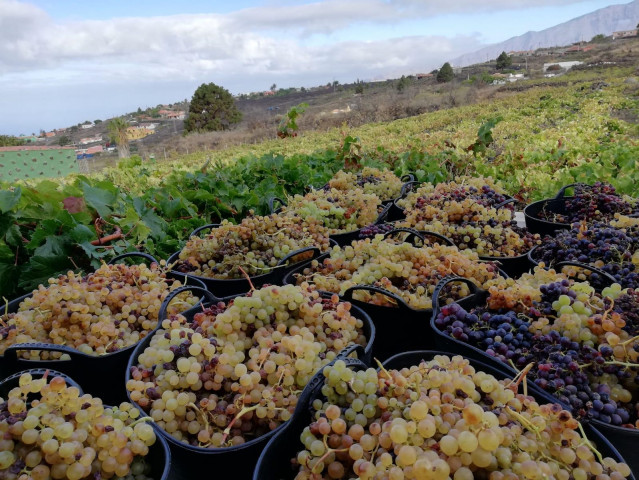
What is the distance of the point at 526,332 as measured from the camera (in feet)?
4.60

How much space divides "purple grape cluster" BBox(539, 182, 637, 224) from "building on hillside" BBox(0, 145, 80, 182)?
22.5m

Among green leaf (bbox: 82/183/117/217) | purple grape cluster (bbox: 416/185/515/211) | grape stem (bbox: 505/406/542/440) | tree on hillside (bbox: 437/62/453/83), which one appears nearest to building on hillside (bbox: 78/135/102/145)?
tree on hillside (bbox: 437/62/453/83)

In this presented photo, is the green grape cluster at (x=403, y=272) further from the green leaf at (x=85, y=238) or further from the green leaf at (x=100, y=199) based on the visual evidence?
the green leaf at (x=100, y=199)

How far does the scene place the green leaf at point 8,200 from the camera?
2236mm

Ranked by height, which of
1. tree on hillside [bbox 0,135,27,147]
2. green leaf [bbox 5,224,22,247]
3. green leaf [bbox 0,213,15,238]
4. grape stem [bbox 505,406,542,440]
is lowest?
grape stem [bbox 505,406,542,440]

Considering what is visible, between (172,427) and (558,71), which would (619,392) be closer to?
(172,427)

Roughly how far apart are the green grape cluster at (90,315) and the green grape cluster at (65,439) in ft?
1.84

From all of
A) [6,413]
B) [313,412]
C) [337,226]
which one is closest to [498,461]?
[313,412]

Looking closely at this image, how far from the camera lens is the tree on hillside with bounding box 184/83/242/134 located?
42.4m

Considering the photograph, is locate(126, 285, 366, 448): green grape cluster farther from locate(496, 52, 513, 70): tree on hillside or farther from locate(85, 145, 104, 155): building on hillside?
locate(496, 52, 513, 70): tree on hillside

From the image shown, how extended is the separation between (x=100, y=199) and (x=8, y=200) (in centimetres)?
47

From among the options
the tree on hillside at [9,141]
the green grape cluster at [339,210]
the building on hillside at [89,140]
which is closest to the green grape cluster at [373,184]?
the green grape cluster at [339,210]

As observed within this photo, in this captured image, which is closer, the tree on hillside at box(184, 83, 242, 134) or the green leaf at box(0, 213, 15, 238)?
the green leaf at box(0, 213, 15, 238)

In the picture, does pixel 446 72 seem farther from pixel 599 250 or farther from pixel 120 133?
pixel 599 250
